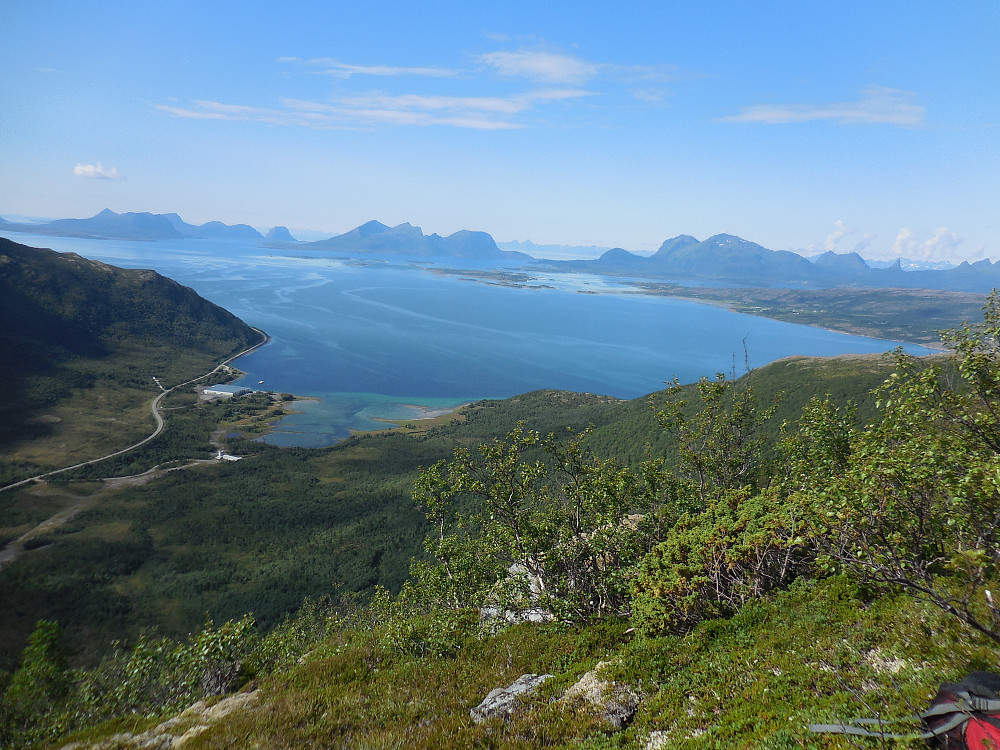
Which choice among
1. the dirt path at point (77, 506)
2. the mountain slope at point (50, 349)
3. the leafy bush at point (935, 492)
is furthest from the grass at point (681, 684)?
the mountain slope at point (50, 349)

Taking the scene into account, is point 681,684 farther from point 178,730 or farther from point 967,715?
point 178,730

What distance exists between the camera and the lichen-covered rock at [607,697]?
9.82 m

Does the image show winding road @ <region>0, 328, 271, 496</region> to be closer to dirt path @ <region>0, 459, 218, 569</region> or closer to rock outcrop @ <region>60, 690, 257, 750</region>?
dirt path @ <region>0, 459, 218, 569</region>

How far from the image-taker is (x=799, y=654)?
9.85 metres

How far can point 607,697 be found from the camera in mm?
10391

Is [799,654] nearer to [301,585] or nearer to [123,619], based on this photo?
[301,585]

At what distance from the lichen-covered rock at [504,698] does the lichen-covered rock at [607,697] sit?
1.17 meters

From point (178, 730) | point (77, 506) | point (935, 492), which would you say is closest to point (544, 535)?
point (935, 492)

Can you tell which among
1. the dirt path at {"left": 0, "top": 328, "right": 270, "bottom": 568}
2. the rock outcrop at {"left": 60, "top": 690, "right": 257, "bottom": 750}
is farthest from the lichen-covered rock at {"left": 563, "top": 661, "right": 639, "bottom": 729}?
the dirt path at {"left": 0, "top": 328, "right": 270, "bottom": 568}

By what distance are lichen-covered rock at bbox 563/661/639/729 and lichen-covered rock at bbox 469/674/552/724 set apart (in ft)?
3.85

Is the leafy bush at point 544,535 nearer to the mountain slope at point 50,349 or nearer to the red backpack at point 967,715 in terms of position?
the red backpack at point 967,715

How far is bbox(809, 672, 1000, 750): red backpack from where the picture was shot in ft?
18.5

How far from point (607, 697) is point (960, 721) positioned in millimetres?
6366

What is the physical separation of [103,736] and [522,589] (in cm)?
1385
